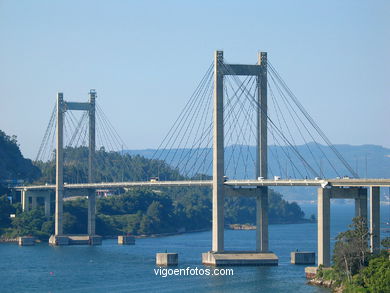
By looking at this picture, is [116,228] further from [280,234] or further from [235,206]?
[235,206]

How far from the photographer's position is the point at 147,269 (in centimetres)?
8344

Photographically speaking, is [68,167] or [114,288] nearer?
[114,288]

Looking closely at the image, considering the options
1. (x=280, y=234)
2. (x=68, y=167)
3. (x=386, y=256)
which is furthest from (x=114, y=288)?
(x=68, y=167)

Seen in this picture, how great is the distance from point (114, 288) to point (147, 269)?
1138 cm

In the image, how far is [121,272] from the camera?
3223 inches

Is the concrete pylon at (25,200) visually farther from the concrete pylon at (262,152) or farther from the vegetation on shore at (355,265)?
the vegetation on shore at (355,265)

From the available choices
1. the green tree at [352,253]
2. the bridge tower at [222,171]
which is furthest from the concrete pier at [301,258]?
the green tree at [352,253]

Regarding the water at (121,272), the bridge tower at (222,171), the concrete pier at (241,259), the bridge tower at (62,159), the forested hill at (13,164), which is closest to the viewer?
the water at (121,272)

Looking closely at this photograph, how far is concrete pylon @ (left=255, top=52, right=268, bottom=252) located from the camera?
8525 cm

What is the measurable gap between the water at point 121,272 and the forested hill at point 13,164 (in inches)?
1402

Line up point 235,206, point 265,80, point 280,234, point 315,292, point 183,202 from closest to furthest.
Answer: point 315,292 → point 265,80 → point 280,234 → point 183,202 → point 235,206

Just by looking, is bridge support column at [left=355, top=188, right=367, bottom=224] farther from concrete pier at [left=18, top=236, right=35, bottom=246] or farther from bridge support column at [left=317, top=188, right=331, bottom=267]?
concrete pier at [left=18, top=236, right=35, bottom=246]

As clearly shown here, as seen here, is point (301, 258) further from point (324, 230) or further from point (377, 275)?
point (377, 275)

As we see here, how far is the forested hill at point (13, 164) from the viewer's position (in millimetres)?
149625
